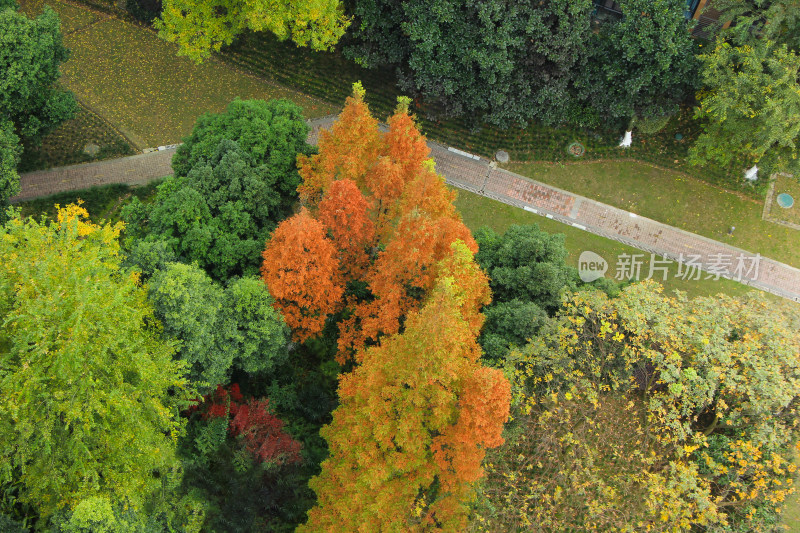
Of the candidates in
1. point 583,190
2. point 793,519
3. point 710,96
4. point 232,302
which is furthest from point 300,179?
point 793,519

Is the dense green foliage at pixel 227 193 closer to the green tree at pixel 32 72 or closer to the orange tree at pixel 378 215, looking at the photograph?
the orange tree at pixel 378 215

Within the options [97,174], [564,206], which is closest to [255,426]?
[97,174]

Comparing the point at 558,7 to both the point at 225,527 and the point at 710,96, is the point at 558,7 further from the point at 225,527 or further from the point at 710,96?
the point at 225,527

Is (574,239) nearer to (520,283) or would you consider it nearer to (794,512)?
(520,283)

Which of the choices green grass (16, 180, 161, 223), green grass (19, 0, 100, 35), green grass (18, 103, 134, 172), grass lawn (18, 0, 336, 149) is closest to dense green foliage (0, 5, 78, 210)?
green grass (18, 103, 134, 172)

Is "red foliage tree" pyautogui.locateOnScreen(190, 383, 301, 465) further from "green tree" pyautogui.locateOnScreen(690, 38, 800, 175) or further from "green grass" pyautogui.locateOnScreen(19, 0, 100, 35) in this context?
"green grass" pyautogui.locateOnScreen(19, 0, 100, 35)
